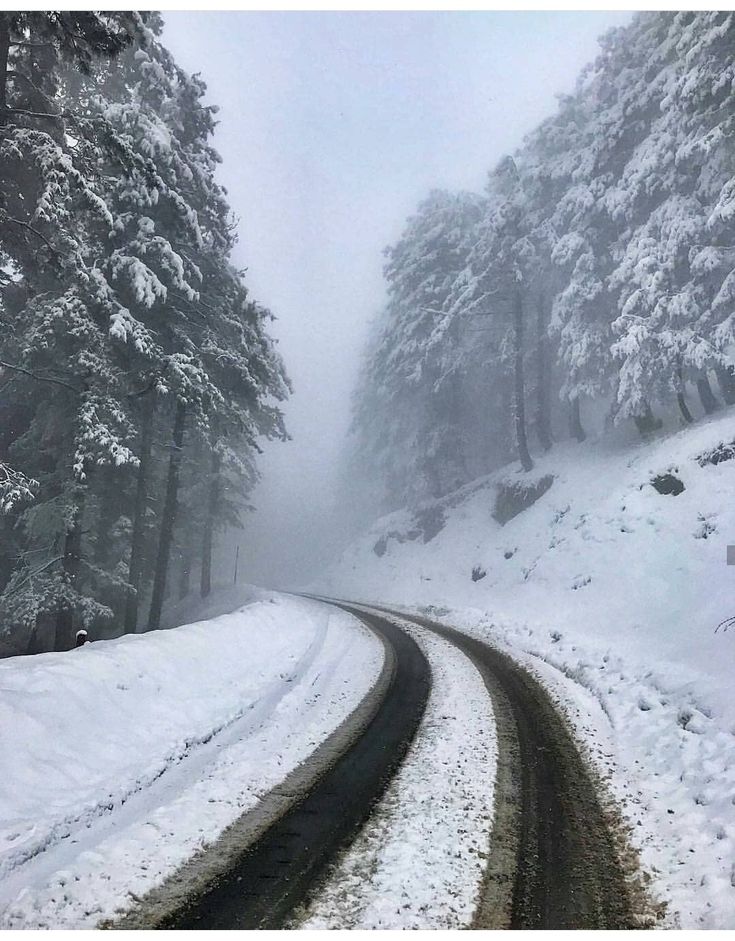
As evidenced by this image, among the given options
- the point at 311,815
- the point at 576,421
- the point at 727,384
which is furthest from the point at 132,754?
the point at 576,421

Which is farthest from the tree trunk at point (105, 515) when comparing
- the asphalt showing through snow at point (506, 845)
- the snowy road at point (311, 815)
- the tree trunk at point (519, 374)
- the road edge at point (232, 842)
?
the tree trunk at point (519, 374)

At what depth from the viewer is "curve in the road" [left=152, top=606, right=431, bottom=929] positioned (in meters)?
3.17

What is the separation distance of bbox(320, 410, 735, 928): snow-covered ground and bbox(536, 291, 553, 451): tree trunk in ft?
5.17

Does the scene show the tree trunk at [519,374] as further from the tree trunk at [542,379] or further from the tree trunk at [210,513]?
the tree trunk at [210,513]

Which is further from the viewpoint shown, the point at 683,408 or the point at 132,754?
the point at 683,408

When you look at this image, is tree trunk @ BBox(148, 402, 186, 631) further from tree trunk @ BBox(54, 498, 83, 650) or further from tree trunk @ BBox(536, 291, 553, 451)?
tree trunk @ BBox(536, 291, 553, 451)

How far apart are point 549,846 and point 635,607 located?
32.6 ft

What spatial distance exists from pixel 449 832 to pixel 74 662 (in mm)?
5287

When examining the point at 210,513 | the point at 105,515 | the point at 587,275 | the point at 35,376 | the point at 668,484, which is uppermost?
the point at 587,275

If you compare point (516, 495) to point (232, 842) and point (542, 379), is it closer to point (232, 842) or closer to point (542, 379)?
point (542, 379)

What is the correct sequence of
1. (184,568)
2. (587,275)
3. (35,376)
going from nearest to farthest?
(35,376), (587,275), (184,568)

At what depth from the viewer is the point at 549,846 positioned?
3.93 meters

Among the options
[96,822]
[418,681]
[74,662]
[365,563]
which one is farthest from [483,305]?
[96,822]

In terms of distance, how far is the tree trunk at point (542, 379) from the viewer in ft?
88.5
